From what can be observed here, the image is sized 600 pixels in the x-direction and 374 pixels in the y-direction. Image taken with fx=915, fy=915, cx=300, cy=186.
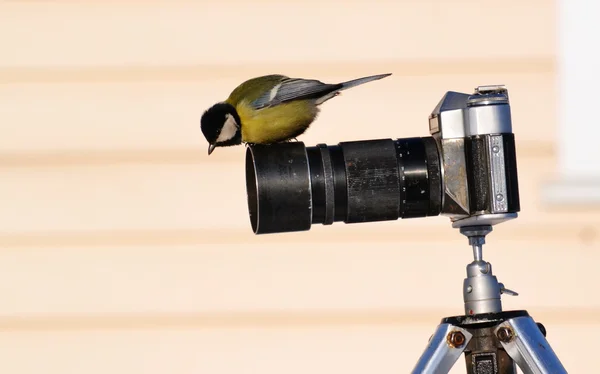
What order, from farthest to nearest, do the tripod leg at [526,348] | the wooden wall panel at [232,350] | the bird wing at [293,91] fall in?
the wooden wall panel at [232,350], the bird wing at [293,91], the tripod leg at [526,348]

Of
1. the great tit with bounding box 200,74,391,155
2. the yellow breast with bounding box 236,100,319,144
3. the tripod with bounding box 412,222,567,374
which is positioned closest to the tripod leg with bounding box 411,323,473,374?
the tripod with bounding box 412,222,567,374

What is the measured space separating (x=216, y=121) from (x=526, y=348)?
827 mm

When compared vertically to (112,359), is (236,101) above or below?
above

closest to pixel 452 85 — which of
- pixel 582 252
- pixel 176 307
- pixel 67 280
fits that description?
pixel 582 252

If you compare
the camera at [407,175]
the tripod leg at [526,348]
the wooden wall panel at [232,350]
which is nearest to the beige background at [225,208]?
the wooden wall panel at [232,350]

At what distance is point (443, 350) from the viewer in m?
1.35

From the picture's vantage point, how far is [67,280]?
2.00 m

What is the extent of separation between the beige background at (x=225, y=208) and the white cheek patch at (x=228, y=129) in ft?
0.31

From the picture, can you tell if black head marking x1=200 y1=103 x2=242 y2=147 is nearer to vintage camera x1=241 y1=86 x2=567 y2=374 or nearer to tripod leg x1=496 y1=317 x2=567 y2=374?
vintage camera x1=241 y1=86 x2=567 y2=374

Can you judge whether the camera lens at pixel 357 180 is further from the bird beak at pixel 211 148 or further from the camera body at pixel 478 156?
the bird beak at pixel 211 148

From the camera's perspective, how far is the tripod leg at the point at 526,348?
133 cm

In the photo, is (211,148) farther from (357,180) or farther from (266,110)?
(357,180)

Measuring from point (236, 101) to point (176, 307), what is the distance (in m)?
0.47

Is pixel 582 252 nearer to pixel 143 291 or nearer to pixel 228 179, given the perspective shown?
pixel 228 179
